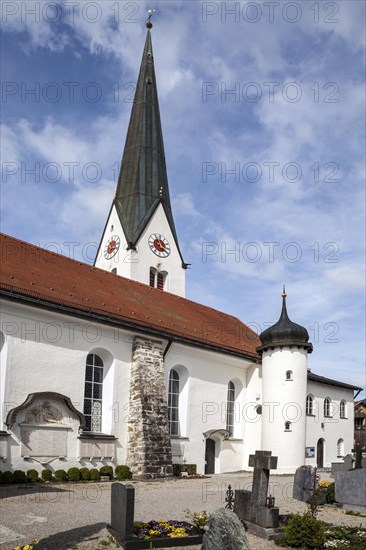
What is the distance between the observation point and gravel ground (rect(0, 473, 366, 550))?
8.23 metres

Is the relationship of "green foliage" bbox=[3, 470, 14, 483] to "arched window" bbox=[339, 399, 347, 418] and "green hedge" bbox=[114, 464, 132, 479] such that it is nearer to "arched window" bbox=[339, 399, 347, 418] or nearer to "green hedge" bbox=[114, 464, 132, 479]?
"green hedge" bbox=[114, 464, 132, 479]

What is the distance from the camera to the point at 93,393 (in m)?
18.8

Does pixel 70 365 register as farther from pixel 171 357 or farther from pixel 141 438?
pixel 171 357

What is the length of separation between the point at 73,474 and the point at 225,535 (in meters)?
11.6

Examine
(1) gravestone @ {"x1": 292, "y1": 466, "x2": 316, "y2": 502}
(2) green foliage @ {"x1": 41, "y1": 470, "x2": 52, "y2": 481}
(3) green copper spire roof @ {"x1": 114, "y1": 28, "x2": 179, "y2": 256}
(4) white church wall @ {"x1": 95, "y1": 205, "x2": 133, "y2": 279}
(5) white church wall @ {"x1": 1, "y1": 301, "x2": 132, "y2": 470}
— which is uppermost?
(3) green copper spire roof @ {"x1": 114, "y1": 28, "x2": 179, "y2": 256}

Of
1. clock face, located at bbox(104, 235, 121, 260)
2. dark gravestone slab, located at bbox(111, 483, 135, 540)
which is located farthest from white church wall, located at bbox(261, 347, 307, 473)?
dark gravestone slab, located at bbox(111, 483, 135, 540)

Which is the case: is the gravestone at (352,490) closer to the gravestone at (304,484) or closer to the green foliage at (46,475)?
the gravestone at (304,484)

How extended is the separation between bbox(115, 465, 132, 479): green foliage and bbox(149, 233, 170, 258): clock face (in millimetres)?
16254

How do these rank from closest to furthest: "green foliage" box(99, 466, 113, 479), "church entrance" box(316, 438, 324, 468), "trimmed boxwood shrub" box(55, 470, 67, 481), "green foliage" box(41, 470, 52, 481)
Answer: "green foliage" box(41, 470, 52, 481)
"trimmed boxwood shrub" box(55, 470, 67, 481)
"green foliage" box(99, 466, 113, 479)
"church entrance" box(316, 438, 324, 468)

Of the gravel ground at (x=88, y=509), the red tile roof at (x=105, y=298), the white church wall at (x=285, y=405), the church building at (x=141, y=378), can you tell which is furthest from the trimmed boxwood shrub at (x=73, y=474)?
the white church wall at (x=285, y=405)

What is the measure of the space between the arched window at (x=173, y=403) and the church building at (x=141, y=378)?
0.13 feet

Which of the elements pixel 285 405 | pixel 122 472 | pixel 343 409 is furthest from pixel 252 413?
pixel 122 472

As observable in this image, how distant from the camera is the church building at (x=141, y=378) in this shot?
16.7m

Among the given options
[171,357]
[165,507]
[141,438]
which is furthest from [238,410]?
[165,507]
